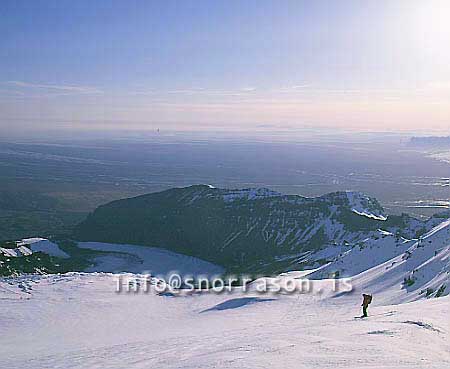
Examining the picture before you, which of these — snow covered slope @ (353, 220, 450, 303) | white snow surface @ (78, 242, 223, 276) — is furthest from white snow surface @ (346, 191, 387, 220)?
snow covered slope @ (353, 220, 450, 303)

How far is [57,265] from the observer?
279ft

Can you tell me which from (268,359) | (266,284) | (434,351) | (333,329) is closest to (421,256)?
(266,284)

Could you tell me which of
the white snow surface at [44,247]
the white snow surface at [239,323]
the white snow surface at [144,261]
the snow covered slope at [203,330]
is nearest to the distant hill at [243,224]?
the white snow surface at [144,261]

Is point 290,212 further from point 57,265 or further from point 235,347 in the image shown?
point 235,347

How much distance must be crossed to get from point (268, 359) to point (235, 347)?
8.63 feet

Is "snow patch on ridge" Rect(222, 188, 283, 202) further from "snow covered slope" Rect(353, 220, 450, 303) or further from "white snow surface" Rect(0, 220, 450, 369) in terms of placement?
"snow covered slope" Rect(353, 220, 450, 303)

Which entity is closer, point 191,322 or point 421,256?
point 191,322

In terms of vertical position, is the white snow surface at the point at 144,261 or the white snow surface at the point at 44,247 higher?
the white snow surface at the point at 44,247

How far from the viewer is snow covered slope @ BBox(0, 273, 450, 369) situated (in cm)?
1273

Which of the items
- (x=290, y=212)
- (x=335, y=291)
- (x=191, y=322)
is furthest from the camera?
(x=290, y=212)

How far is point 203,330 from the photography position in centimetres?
2272

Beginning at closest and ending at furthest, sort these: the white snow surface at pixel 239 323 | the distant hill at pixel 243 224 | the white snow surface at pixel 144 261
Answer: the white snow surface at pixel 239 323 → the distant hill at pixel 243 224 → the white snow surface at pixel 144 261

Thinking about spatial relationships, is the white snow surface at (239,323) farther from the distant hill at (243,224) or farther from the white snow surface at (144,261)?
the white snow surface at (144,261)

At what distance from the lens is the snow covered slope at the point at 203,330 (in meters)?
12.7
